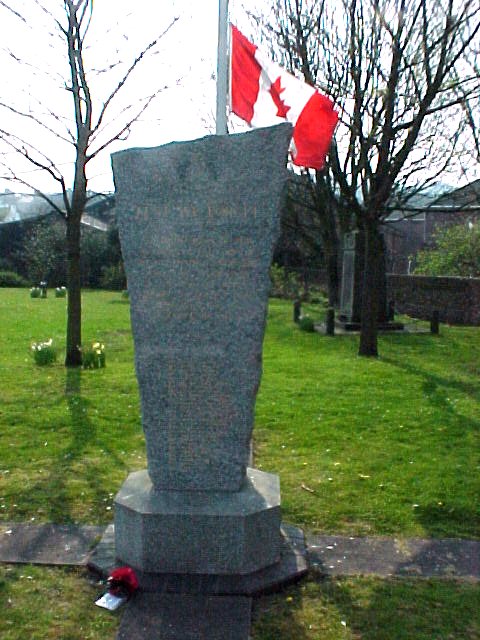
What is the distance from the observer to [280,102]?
6652 millimetres

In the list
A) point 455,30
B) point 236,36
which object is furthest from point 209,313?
point 455,30

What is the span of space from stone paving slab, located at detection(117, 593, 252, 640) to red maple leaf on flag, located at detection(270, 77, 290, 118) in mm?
4282

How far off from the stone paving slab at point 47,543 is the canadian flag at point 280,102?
375cm

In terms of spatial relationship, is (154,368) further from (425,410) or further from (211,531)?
(425,410)

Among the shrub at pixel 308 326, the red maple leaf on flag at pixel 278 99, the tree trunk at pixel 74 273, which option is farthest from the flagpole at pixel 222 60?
the shrub at pixel 308 326

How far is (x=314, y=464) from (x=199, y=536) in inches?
104

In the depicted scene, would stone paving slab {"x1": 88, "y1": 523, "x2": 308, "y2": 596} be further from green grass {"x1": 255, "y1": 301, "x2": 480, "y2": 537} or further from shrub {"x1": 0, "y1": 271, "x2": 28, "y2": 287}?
shrub {"x1": 0, "y1": 271, "x2": 28, "y2": 287}

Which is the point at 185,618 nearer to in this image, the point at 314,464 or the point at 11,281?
the point at 314,464

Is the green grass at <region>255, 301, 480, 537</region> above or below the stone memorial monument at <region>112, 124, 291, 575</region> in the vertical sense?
below

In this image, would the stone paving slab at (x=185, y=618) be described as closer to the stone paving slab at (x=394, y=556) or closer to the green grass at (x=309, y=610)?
the green grass at (x=309, y=610)

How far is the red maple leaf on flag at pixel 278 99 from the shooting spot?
6.64 meters

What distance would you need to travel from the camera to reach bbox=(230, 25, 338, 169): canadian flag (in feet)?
21.3

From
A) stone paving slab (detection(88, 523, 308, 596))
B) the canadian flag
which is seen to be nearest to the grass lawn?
stone paving slab (detection(88, 523, 308, 596))

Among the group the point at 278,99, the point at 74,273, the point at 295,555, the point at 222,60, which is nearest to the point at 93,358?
the point at 74,273
